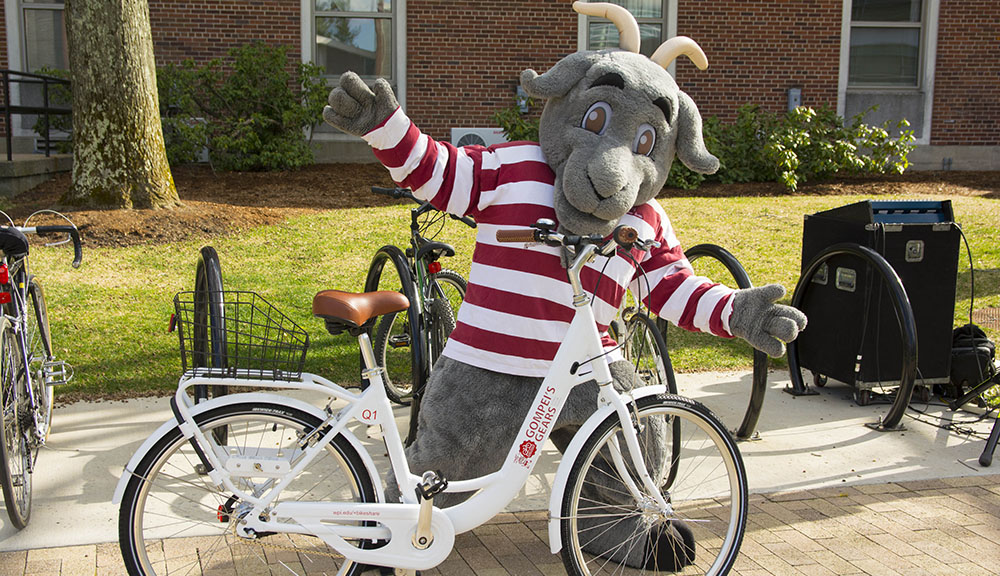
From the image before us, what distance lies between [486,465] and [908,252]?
121 inches

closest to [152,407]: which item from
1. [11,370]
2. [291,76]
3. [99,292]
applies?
[11,370]

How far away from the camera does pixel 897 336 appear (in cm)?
514

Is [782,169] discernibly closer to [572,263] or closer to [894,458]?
[894,458]

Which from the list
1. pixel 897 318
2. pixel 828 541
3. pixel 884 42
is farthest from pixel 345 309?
pixel 884 42

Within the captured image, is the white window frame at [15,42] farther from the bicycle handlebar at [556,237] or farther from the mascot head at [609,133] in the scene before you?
the bicycle handlebar at [556,237]

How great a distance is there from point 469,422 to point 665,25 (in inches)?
474

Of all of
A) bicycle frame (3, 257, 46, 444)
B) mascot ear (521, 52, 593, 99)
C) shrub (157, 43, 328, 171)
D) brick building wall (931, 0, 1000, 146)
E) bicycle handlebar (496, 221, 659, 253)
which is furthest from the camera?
brick building wall (931, 0, 1000, 146)

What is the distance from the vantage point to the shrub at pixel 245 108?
38.3 ft

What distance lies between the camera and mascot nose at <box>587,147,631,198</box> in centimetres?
313

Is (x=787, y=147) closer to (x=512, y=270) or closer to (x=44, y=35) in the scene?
(x=512, y=270)

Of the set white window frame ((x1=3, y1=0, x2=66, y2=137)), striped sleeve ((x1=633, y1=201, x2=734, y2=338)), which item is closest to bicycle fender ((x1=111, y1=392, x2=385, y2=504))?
striped sleeve ((x1=633, y1=201, x2=734, y2=338))

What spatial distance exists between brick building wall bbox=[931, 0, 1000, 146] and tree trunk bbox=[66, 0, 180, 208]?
11.6 m

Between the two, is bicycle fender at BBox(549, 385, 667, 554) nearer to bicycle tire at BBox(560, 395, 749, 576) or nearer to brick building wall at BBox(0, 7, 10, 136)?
bicycle tire at BBox(560, 395, 749, 576)

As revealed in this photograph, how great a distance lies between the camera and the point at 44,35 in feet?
43.0
